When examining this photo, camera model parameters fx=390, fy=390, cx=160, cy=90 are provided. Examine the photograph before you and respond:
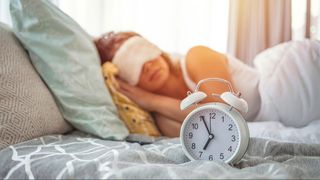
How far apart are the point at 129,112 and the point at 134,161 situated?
475 millimetres

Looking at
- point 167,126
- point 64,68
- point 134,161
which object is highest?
point 64,68

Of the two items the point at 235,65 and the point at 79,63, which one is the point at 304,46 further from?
the point at 79,63

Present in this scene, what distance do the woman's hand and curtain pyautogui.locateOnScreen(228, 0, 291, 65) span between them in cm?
61

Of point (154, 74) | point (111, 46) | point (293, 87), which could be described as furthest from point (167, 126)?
point (293, 87)

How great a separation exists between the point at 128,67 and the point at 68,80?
0.25 m

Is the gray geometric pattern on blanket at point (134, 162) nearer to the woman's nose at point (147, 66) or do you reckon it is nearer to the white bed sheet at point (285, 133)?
the white bed sheet at point (285, 133)

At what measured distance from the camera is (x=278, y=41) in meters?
1.76

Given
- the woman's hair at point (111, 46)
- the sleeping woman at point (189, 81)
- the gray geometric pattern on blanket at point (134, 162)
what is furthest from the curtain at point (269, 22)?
the gray geometric pattern on blanket at point (134, 162)

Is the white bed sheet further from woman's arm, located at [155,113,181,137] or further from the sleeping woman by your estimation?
woman's arm, located at [155,113,181,137]

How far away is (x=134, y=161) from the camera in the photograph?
2.68 ft

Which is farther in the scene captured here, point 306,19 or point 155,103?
point 306,19

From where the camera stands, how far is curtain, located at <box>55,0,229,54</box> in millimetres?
1795

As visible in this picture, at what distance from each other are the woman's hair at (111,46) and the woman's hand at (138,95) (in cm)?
10

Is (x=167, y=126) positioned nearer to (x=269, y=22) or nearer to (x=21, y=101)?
(x=21, y=101)
